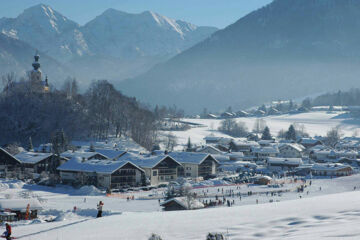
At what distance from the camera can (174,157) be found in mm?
71500

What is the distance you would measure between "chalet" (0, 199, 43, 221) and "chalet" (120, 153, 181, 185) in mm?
29108

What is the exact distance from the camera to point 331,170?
2960 inches

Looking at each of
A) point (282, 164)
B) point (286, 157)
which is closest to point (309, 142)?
point (286, 157)

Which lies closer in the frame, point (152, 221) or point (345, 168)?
point (152, 221)

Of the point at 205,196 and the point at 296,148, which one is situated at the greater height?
the point at 296,148

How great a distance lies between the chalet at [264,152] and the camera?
97625mm

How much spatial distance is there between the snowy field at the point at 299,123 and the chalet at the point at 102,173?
196ft

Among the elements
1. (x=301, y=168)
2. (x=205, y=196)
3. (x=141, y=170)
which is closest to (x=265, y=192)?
(x=205, y=196)

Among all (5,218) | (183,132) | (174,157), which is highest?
(183,132)

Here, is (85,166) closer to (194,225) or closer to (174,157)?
(174,157)

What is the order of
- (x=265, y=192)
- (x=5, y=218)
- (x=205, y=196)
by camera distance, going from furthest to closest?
(x=265, y=192)
(x=205, y=196)
(x=5, y=218)

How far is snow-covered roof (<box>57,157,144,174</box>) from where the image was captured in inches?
2210

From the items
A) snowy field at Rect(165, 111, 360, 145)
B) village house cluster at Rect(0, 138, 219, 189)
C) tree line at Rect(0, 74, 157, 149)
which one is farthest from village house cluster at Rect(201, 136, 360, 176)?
tree line at Rect(0, 74, 157, 149)

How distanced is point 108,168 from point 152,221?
3952cm
